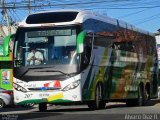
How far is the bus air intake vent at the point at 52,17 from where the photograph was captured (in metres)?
20.2

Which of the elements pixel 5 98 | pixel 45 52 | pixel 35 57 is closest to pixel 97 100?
pixel 45 52

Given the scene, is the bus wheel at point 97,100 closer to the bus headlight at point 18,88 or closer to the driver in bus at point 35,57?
the driver in bus at point 35,57

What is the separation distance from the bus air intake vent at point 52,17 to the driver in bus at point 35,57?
119cm

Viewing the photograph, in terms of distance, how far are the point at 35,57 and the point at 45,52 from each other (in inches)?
16.1

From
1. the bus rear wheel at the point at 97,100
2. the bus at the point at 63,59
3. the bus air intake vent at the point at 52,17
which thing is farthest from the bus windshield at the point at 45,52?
the bus rear wheel at the point at 97,100

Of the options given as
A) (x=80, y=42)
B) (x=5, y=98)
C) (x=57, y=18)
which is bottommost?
(x=5, y=98)

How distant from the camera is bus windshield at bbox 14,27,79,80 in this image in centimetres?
1956

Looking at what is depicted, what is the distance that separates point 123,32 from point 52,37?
19.0 feet

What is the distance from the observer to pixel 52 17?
20.4 meters

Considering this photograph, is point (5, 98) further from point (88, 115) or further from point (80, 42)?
point (88, 115)

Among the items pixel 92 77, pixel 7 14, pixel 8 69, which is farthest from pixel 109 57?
pixel 7 14

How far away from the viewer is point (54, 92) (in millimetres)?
19688

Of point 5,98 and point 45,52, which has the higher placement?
point 45,52

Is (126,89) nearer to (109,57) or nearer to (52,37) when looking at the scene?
(109,57)
